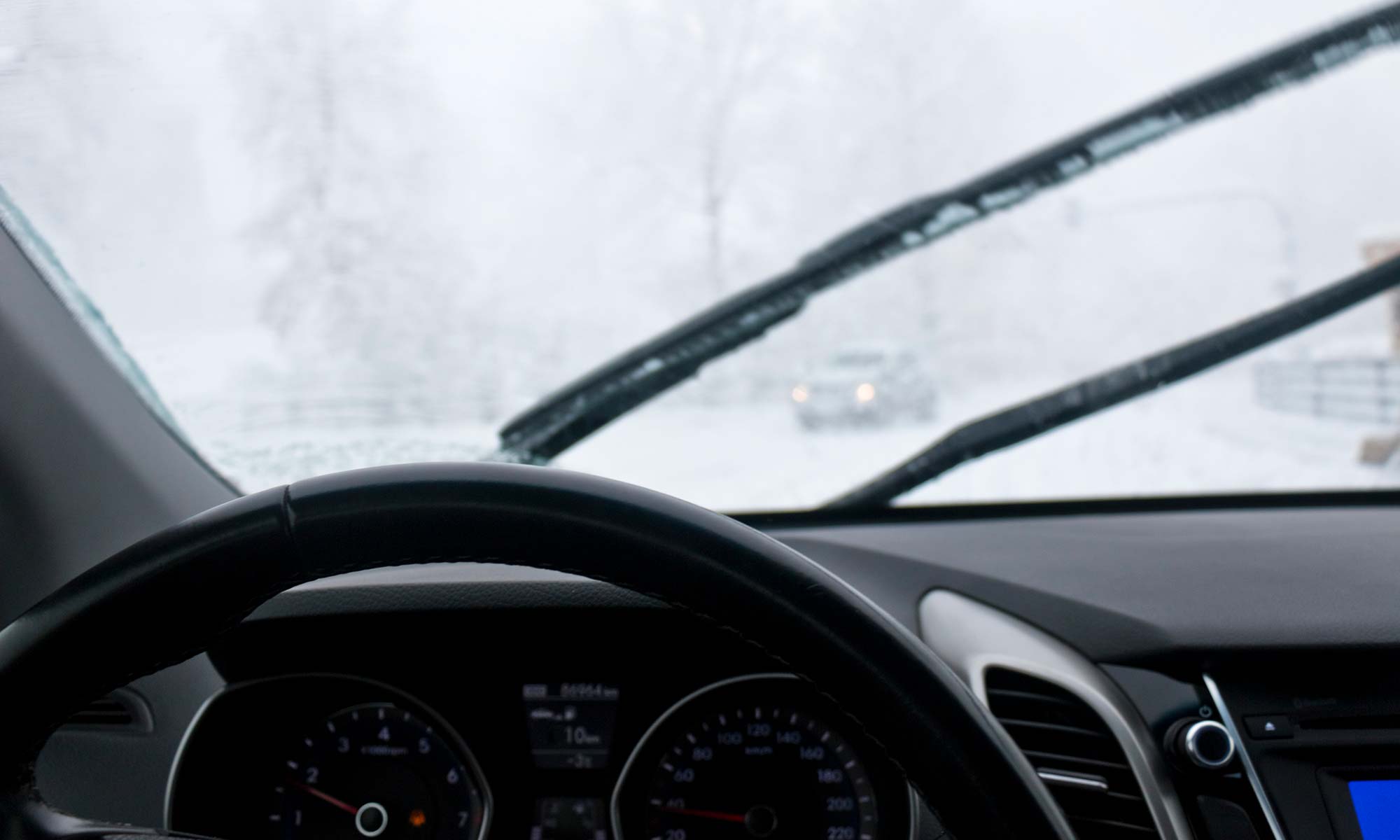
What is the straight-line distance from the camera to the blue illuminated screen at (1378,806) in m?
2.00

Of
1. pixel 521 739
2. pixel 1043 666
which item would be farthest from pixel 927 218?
pixel 521 739

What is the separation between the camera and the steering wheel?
1.08m

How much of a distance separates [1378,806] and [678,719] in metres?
1.25

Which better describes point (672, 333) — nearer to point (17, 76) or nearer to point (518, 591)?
point (518, 591)

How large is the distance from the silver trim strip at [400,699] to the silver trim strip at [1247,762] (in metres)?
1.33

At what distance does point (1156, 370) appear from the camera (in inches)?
97.4

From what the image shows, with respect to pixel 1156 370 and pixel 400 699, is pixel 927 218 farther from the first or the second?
pixel 400 699

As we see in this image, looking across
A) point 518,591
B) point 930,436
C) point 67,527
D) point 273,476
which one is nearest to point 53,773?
point 67,527

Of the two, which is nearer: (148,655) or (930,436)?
(148,655)

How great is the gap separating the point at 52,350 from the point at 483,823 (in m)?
1.24

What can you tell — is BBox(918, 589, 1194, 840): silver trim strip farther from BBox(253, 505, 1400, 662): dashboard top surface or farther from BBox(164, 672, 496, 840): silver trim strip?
BBox(164, 672, 496, 840): silver trim strip

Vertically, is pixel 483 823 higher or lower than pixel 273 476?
lower

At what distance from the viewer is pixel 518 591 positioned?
→ 2055 mm

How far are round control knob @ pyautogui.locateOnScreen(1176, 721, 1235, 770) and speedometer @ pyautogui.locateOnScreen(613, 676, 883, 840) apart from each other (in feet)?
1.82
